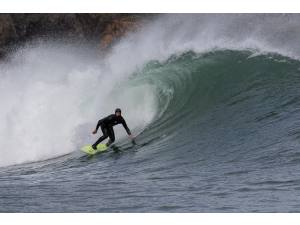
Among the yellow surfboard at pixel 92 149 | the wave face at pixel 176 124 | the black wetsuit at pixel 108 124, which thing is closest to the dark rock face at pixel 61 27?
the wave face at pixel 176 124

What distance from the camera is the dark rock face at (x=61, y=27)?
36.4m

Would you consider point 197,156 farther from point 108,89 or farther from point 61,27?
point 61,27

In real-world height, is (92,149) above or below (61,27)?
below

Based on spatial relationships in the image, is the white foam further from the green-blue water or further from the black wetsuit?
the black wetsuit

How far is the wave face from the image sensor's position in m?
9.72

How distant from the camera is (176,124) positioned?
14938 millimetres

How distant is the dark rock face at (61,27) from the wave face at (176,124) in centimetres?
1223

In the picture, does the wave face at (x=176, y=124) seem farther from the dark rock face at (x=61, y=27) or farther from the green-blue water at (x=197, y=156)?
the dark rock face at (x=61, y=27)

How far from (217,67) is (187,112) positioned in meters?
2.82

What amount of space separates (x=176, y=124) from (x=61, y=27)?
23755mm

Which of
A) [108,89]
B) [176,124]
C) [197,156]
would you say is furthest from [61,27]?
[197,156]

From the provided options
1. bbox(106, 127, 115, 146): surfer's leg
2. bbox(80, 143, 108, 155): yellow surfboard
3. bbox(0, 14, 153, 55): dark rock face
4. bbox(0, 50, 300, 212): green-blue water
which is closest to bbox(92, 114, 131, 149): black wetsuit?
bbox(106, 127, 115, 146): surfer's leg

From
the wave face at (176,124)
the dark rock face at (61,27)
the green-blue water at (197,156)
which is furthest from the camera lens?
the dark rock face at (61,27)

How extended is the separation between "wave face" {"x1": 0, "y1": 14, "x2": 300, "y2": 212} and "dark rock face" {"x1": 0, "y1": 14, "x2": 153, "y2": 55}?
481 inches
